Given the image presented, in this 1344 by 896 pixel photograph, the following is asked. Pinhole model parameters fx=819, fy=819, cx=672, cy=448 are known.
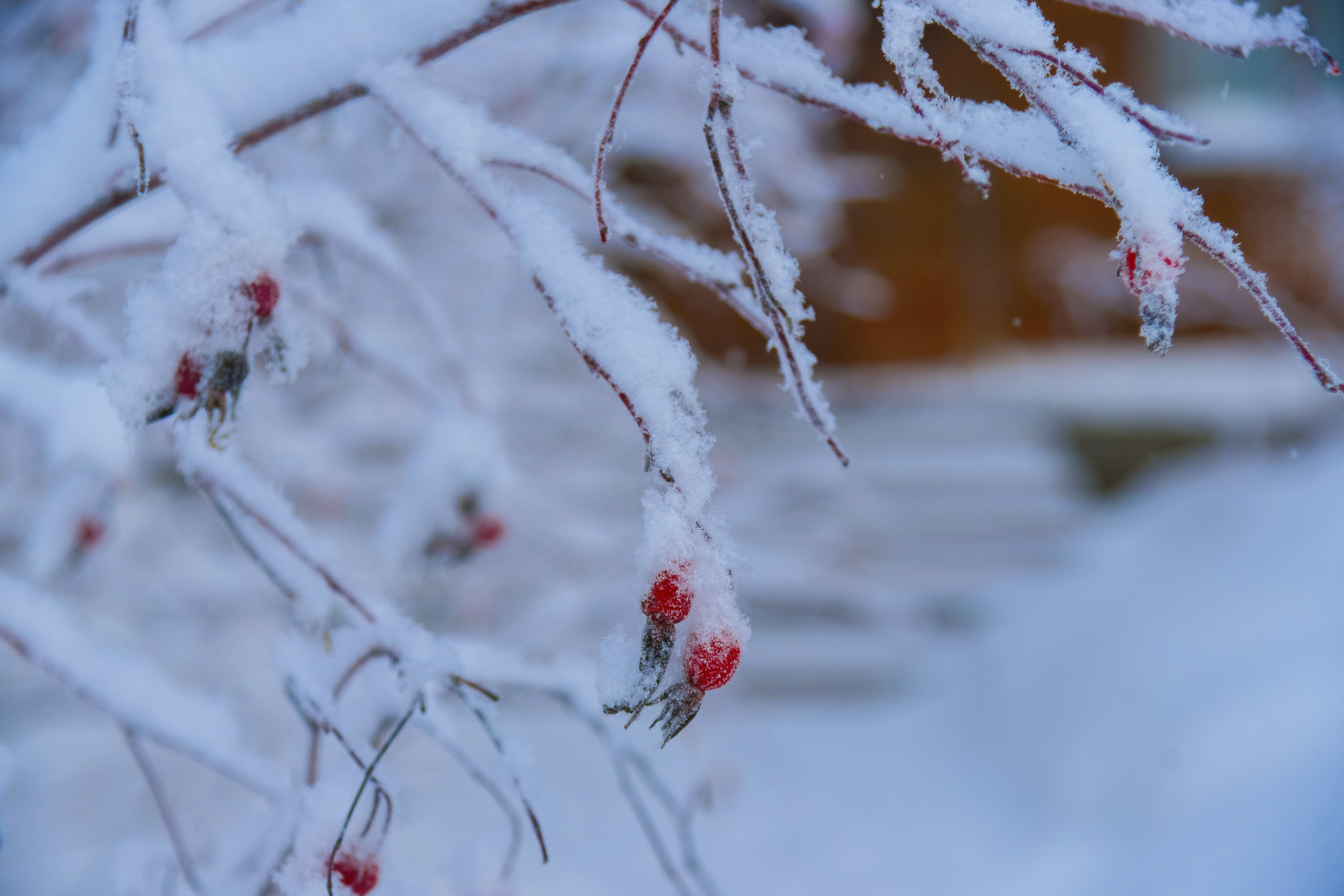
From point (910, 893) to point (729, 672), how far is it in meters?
2.84

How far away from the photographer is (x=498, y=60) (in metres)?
1.95

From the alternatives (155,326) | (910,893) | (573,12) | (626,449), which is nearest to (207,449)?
(155,326)

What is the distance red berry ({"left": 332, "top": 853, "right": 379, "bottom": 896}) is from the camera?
79 centimetres

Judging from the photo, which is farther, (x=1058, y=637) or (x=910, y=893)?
(x=1058, y=637)

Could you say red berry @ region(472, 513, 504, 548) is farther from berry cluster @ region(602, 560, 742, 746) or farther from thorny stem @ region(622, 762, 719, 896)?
berry cluster @ region(602, 560, 742, 746)

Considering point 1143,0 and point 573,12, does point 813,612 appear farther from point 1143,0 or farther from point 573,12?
point 1143,0

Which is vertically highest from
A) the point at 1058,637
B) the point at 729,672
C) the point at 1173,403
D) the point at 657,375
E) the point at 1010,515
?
the point at 1173,403

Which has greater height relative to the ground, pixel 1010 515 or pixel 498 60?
pixel 1010 515

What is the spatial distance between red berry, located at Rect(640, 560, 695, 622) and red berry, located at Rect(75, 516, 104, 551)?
89 cm

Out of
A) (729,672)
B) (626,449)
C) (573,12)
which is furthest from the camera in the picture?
(626,449)

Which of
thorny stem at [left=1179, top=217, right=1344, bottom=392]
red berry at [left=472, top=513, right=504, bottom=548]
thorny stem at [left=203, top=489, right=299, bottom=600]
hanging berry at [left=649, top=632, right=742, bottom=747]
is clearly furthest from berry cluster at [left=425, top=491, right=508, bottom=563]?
thorny stem at [left=1179, top=217, right=1344, bottom=392]

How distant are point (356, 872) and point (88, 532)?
2.00 ft

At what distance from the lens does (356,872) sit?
0.80m

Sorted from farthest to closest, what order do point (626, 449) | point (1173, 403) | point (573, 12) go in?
point (1173, 403) → point (626, 449) → point (573, 12)
